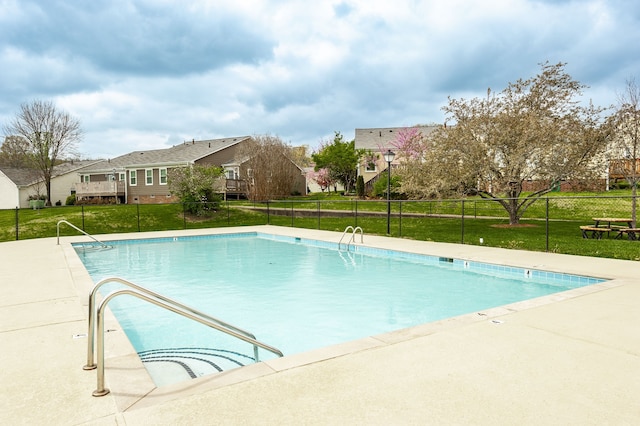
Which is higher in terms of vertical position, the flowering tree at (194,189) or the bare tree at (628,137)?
the bare tree at (628,137)

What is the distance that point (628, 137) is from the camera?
14.7 meters

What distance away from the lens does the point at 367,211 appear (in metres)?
24.4

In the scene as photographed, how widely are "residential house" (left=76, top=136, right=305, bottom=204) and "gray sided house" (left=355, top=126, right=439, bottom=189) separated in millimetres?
6460

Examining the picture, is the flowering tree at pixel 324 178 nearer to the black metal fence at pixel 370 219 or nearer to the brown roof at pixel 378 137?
the brown roof at pixel 378 137

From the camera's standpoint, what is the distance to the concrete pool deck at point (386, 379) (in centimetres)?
255

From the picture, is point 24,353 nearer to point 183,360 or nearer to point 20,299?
point 183,360

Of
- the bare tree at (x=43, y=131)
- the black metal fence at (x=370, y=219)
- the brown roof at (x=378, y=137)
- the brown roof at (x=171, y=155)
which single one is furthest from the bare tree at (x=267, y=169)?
the bare tree at (x=43, y=131)

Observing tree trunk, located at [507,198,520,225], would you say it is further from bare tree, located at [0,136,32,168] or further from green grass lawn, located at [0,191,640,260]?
bare tree, located at [0,136,32,168]

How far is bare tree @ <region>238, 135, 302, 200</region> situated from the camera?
1141 inches

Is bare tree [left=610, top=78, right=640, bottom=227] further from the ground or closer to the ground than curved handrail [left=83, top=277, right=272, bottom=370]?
further from the ground

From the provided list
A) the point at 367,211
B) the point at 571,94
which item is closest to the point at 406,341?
the point at 571,94

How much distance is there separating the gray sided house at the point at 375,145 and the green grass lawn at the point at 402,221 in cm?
977

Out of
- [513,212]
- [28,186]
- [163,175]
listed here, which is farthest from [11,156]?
[513,212]

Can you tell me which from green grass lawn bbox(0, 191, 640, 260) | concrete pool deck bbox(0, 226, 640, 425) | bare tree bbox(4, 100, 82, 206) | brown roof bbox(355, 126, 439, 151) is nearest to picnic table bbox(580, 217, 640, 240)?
green grass lawn bbox(0, 191, 640, 260)
